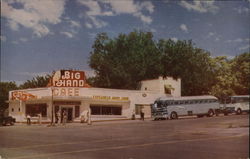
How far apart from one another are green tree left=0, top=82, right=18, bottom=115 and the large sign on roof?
1.61 m

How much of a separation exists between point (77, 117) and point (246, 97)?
5.31m

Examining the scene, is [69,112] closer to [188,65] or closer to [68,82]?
[68,82]

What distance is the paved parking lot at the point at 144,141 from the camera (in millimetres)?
6605

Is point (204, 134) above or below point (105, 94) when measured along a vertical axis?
below

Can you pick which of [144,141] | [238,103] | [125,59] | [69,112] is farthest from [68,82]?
[238,103]

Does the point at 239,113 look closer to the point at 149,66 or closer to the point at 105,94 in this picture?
the point at 149,66

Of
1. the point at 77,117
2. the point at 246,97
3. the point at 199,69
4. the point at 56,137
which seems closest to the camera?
the point at 246,97

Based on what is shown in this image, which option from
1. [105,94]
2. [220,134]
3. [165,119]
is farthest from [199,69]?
[105,94]

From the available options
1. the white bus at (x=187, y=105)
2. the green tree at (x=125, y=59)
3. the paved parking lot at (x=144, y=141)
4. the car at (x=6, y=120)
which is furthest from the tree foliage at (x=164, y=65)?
the car at (x=6, y=120)

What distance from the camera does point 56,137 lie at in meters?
11.5

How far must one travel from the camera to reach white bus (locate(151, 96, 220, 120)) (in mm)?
6535

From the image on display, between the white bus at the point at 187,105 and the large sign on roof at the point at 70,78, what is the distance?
1.93 metres

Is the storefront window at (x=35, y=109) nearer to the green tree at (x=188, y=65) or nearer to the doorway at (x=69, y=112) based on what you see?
the doorway at (x=69, y=112)

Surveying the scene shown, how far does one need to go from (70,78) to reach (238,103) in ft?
14.2
